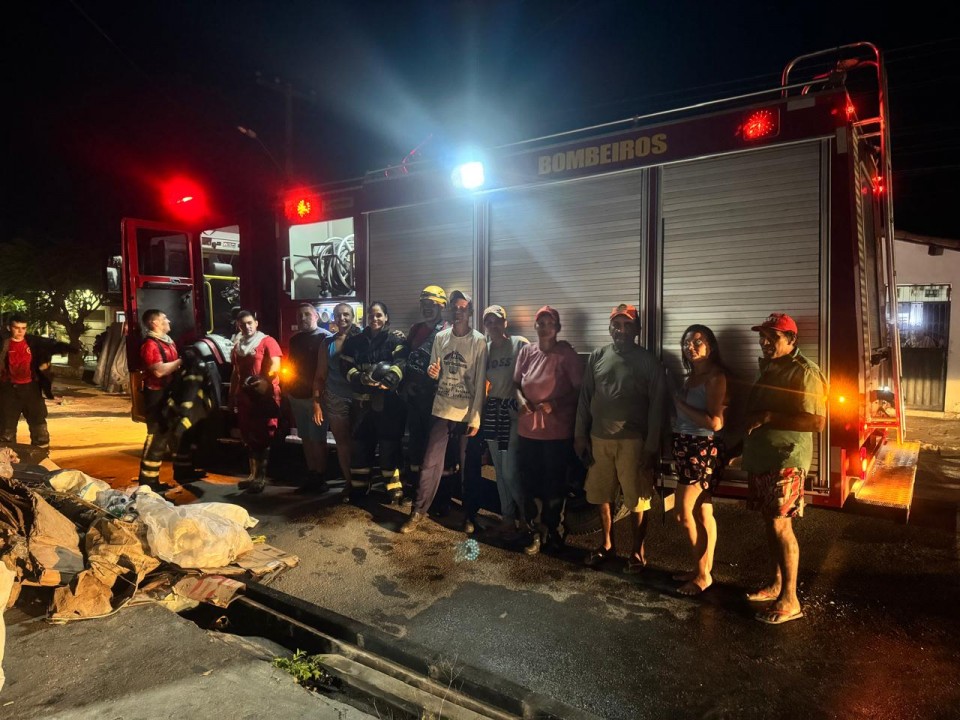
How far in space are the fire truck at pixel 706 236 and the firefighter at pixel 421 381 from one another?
1.28 ft

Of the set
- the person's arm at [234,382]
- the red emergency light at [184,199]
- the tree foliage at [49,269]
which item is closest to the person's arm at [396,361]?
the person's arm at [234,382]

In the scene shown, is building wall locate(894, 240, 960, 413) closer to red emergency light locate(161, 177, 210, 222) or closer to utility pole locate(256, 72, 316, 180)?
red emergency light locate(161, 177, 210, 222)

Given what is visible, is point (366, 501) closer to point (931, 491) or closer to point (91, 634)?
point (91, 634)

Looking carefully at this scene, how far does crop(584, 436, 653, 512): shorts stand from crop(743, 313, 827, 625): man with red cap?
0.66 metres

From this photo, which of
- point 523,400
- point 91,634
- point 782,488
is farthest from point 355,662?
point 782,488

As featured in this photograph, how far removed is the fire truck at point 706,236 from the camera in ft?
13.1

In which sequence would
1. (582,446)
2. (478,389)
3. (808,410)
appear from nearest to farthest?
(808,410) → (582,446) → (478,389)

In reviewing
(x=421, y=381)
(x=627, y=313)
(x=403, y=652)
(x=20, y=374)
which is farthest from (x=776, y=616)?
(x=20, y=374)

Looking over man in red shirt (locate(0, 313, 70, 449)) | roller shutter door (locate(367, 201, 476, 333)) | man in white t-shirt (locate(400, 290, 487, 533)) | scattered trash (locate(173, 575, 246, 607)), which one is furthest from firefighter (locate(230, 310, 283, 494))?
man in red shirt (locate(0, 313, 70, 449))

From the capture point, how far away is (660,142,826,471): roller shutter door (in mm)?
4055

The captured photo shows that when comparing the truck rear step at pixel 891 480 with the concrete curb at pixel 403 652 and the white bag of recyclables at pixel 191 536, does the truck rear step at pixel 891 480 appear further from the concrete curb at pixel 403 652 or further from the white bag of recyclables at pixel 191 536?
the white bag of recyclables at pixel 191 536

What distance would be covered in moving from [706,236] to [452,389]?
2174 millimetres

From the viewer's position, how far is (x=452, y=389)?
16.1 ft

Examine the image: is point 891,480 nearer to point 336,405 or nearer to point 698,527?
point 698,527
